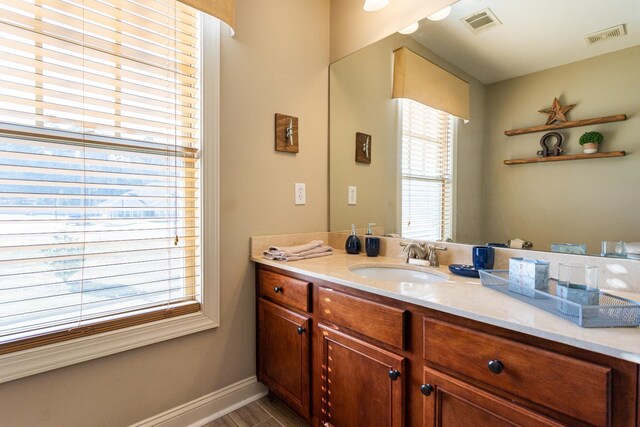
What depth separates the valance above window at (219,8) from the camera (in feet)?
4.43

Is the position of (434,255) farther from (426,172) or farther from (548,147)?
(548,147)

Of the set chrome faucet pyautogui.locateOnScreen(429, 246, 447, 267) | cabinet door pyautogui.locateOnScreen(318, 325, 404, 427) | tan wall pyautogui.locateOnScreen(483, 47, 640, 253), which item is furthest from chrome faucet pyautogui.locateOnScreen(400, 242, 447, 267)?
cabinet door pyautogui.locateOnScreen(318, 325, 404, 427)

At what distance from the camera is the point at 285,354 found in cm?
155

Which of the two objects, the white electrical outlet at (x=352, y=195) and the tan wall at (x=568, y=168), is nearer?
the tan wall at (x=568, y=168)

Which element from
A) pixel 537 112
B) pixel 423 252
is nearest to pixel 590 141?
pixel 537 112

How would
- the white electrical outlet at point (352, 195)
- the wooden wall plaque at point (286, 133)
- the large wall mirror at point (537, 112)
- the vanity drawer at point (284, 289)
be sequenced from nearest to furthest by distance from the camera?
the large wall mirror at point (537, 112) < the vanity drawer at point (284, 289) < the wooden wall plaque at point (286, 133) < the white electrical outlet at point (352, 195)

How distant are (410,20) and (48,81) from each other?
1634 mm

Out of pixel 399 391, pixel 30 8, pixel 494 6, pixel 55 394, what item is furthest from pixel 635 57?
pixel 55 394

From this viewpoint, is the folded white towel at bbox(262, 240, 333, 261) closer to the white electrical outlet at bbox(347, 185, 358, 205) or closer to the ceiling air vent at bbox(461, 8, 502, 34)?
the white electrical outlet at bbox(347, 185, 358, 205)

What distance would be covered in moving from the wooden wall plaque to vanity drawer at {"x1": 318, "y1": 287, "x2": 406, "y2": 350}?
90 cm

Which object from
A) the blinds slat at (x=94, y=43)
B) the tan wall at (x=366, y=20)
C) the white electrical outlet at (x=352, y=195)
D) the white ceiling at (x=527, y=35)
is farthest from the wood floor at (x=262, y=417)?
the tan wall at (x=366, y=20)

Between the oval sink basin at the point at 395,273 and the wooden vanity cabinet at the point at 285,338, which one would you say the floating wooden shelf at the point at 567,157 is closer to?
the oval sink basin at the point at 395,273

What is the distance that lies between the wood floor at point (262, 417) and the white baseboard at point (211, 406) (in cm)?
3

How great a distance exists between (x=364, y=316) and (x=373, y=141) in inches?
44.6
